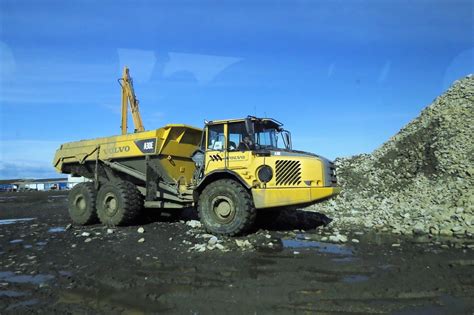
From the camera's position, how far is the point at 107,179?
1270 cm

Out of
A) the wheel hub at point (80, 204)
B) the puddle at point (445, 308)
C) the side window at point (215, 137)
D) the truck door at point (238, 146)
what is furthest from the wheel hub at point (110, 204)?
the puddle at point (445, 308)

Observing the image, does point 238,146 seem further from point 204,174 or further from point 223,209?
point 223,209

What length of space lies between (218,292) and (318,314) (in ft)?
4.54

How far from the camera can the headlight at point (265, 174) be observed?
899 centimetres

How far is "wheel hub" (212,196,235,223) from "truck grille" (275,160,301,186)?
1131 mm

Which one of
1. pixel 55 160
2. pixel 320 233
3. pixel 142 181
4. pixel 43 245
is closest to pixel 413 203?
pixel 320 233

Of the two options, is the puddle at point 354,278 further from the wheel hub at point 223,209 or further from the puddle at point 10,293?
the puddle at point 10,293

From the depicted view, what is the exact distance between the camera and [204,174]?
32.5 feet

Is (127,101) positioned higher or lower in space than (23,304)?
higher

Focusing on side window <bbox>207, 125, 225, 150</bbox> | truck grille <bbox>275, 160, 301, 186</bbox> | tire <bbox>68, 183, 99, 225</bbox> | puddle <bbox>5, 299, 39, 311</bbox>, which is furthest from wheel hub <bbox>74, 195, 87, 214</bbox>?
puddle <bbox>5, 299, 39, 311</bbox>

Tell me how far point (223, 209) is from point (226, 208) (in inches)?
3.1

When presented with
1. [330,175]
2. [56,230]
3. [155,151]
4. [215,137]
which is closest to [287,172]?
[330,175]

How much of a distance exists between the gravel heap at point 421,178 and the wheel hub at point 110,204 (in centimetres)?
573

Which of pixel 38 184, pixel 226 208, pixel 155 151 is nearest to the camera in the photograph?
pixel 226 208
